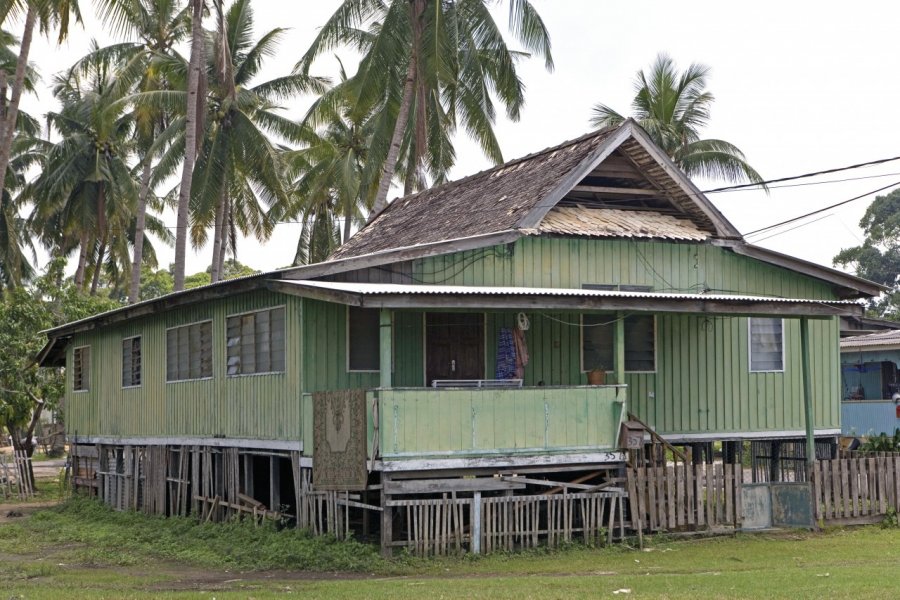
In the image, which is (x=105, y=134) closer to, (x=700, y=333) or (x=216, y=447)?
(x=216, y=447)

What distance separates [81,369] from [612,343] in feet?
45.1

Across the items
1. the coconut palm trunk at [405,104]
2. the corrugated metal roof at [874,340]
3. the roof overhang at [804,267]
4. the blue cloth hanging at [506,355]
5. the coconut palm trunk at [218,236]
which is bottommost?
the blue cloth hanging at [506,355]

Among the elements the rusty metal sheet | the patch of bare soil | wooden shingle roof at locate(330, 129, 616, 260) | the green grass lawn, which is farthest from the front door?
the patch of bare soil

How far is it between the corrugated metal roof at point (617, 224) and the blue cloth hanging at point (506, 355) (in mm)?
1970

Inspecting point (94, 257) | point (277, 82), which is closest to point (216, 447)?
point (277, 82)

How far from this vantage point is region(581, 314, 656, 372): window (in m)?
21.1

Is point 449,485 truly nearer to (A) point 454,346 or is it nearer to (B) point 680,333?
(A) point 454,346

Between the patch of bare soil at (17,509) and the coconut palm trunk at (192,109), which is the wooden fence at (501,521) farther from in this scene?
the coconut palm trunk at (192,109)

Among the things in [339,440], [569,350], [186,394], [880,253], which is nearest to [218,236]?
[186,394]

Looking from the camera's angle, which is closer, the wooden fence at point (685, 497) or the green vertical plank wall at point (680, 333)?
the wooden fence at point (685, 497)

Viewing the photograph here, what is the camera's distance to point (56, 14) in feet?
89.7

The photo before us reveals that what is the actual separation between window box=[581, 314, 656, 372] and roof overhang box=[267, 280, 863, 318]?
7.81 feet

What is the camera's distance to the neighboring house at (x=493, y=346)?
17656mm

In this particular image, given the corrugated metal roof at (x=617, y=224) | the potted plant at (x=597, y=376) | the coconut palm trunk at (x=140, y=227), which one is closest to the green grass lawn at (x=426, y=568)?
the potted plant at (x=597, y=376)
